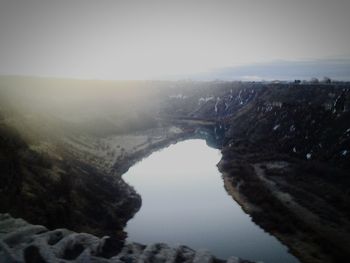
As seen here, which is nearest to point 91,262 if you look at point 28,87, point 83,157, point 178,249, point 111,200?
point 178,249

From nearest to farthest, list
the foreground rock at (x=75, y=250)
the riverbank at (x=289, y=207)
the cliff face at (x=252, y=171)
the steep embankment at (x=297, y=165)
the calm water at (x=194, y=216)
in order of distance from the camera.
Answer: the foreground rock at (x=75, y=250) → the riverbank at (x=289, y=207) → the cliff face at (x=252, y=171) → the calm water at (x=194, y=216) → the steep embankment at (x=297, y=165)

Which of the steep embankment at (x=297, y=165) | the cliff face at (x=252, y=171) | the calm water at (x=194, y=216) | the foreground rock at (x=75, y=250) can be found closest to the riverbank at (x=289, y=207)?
the steep embankment at (x=297, y=165)

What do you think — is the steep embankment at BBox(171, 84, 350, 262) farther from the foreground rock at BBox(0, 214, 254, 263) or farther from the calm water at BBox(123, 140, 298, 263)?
the foreground rock at BBox(0, 214, 254, 263)

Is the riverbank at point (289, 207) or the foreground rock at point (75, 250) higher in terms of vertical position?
the riverbank at point (289, 207)

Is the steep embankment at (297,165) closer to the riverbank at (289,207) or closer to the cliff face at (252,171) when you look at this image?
the riverbank at (289,207)

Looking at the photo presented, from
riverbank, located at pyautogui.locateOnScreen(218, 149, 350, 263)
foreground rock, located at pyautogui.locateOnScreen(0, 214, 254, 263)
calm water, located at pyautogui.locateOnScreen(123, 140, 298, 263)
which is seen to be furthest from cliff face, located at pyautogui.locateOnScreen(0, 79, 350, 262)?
calm water, located at pyautogui.locateOnScreen(123, 140, 298, 263)

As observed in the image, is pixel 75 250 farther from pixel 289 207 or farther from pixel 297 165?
pixel 297 165
